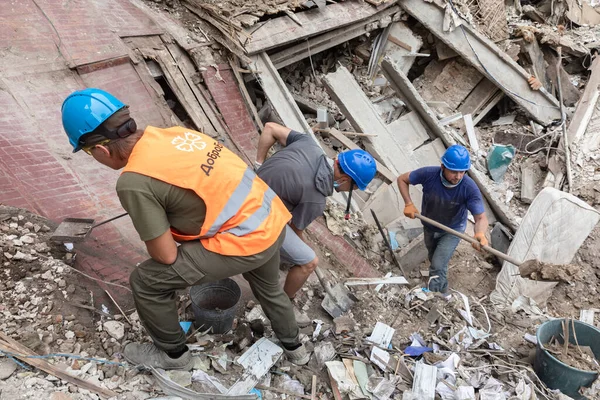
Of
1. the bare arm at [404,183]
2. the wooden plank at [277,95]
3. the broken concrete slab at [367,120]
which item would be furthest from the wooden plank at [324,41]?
the bare arm at [404,183]

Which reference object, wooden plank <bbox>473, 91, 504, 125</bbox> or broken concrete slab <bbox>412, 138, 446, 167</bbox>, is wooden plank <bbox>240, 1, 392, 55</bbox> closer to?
broken concrete slab <bbox>412, 138, 446, 167</bbox>

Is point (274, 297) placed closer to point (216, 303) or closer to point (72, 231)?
point (216, 303)

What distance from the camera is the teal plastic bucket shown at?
358cm

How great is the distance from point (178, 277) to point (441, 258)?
3.43 m

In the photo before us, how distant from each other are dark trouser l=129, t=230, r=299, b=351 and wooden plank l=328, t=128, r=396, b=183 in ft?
11.3

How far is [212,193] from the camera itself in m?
2.46

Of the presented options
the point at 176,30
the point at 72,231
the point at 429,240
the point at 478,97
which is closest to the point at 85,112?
the point at 72,231

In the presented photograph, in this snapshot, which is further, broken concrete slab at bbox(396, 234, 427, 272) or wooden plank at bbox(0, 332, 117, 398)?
broken concrete slab at bbox(396, 234, 427, 272)

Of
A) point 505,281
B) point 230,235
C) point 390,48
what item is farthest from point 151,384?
point 390,48

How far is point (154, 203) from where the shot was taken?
7.57ft

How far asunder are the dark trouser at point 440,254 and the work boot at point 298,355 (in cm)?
233

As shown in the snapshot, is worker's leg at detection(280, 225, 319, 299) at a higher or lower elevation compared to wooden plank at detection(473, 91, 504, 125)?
higher

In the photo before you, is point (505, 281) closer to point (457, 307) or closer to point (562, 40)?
point (457, 307)

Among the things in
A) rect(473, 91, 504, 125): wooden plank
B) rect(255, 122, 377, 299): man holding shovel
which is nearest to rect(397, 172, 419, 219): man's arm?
rect(255, 122, 377, 299): man holding shovel
